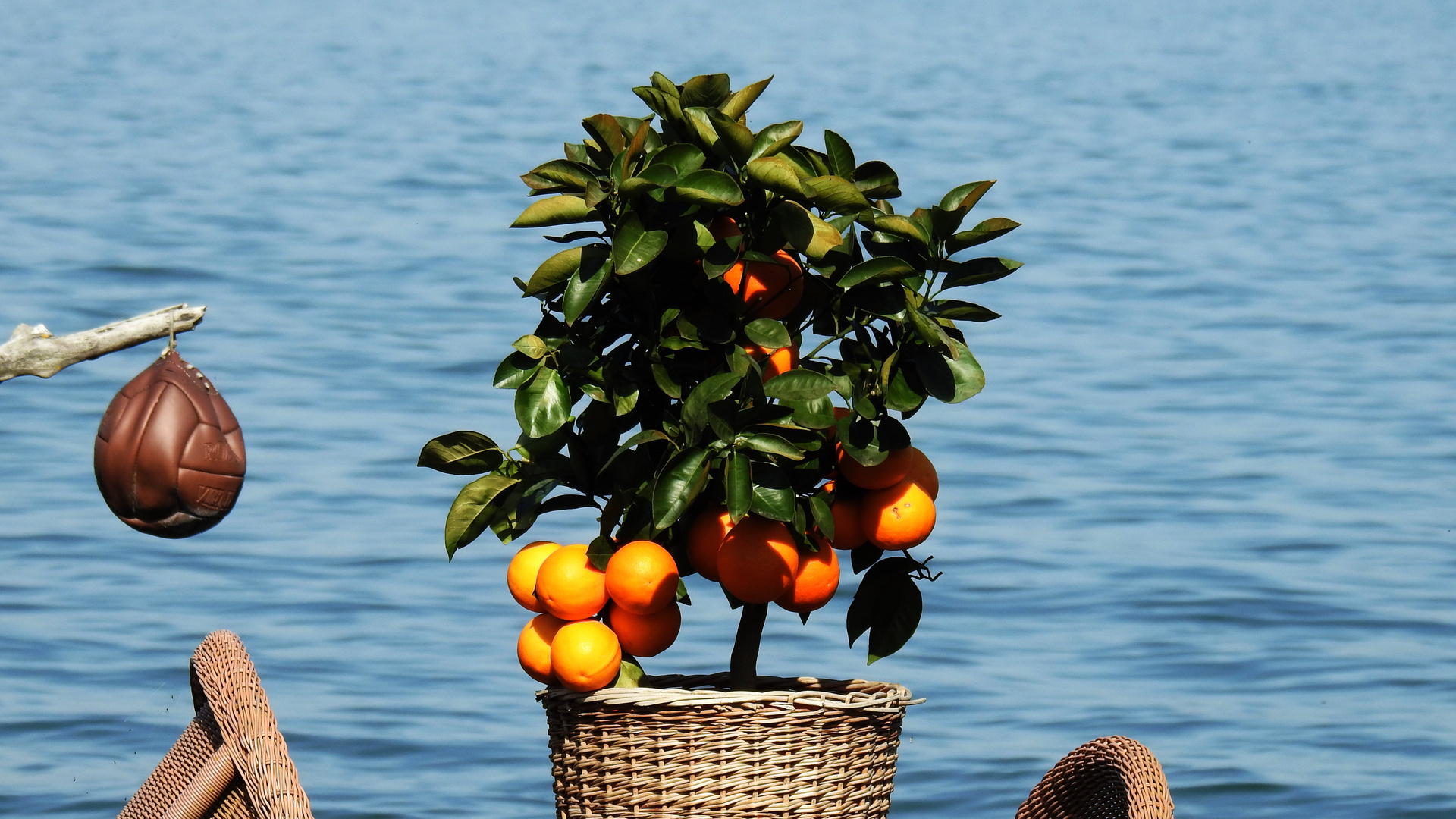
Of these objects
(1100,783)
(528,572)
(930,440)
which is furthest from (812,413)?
(930,440)

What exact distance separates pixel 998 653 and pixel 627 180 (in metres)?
3.34

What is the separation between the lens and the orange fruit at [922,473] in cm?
181

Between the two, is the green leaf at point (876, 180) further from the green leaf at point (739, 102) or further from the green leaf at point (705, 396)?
the green leaf at point (705, 396)

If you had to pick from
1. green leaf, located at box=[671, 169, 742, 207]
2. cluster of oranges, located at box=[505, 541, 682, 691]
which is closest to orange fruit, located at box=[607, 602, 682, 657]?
cluster of oranges, located at box=[505, 541, 682, 691]

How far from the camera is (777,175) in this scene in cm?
165

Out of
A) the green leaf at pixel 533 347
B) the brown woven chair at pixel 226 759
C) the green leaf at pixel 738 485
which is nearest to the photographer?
the green leaf at pixel 738 485

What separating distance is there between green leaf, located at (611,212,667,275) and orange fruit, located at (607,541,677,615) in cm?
28

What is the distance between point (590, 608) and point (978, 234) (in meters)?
0.55

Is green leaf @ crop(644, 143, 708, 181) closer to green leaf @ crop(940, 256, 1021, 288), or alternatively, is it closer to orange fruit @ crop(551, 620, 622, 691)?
green leaf @ crop(940, 256, 1021, 288)

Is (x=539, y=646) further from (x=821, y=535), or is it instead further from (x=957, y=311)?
(x=957, y=311)

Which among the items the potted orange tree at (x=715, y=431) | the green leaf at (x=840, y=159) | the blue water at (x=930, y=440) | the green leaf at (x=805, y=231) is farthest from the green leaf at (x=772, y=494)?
the blue water at (x=930, y=440)

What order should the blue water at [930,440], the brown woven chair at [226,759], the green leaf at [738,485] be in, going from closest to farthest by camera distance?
the green leaf at [738,485], the brown woven chair at [226,759], the blue water at [930,440]

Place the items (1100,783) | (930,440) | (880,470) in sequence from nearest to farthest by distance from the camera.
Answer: (880,470), (1100,783), (930,440)

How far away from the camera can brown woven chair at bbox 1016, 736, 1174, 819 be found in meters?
1.79
